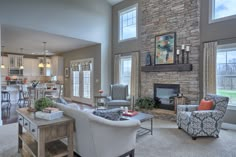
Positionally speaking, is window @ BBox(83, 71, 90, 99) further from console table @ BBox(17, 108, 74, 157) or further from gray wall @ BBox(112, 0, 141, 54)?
console table @ BBox(17, 108, 74, 157)

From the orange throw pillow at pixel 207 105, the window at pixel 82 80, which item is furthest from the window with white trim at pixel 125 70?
the orange throw pillow at pixel 207 105

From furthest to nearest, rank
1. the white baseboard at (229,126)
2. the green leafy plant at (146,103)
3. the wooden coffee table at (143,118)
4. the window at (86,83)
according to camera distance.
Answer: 1. the window at (86,83)
2. the green leafy plant at (146,103)
3. the white baseboard at (229,126)
4. the wooden coffee table at (143,118)

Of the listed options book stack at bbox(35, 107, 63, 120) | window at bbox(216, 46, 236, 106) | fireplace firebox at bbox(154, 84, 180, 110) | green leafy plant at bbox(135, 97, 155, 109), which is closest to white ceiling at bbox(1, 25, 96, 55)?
green leafy plant at bbox(135, 97, 155, 109)

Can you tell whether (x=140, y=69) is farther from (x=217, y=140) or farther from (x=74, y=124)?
(x=74, y=124)

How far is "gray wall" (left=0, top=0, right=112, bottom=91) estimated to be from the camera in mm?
4598

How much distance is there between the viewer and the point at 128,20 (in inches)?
271

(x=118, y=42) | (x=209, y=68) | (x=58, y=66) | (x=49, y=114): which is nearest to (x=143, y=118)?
(x=49, y=114)

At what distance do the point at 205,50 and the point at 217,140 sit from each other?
2.47 m

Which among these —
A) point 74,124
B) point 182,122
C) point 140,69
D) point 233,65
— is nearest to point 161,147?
point 182,122

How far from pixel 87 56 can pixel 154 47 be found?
11.4 feet

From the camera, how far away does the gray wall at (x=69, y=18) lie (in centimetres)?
460

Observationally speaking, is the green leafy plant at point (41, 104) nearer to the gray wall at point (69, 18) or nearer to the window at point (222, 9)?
the gray wall at point (69, 18)

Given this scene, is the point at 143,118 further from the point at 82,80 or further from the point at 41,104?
the point at 82,80

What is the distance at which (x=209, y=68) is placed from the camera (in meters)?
4.48
